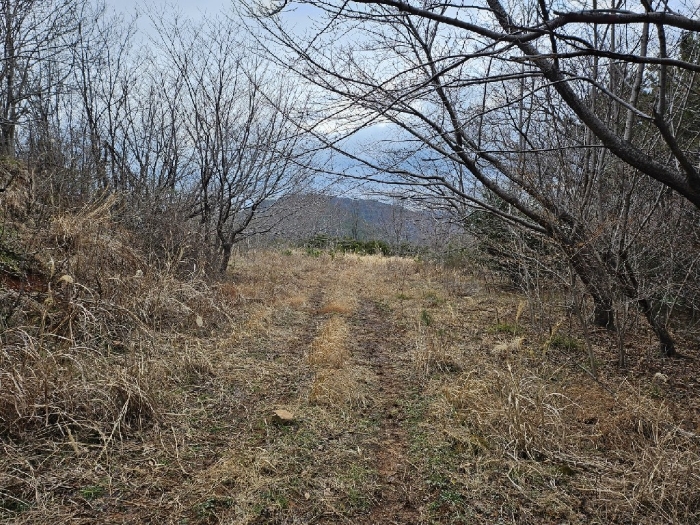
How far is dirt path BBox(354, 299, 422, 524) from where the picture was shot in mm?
2402

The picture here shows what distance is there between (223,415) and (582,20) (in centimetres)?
338

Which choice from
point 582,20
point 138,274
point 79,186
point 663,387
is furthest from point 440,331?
point 79,186

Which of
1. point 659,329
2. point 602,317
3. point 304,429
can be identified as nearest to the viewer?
point 304,429

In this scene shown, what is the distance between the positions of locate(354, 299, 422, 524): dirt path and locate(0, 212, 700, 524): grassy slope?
1 centimetres

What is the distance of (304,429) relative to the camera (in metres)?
3.17

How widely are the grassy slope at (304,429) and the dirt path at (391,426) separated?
1cm

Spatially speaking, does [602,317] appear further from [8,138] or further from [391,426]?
[8,138]

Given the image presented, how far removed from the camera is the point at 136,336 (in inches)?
164

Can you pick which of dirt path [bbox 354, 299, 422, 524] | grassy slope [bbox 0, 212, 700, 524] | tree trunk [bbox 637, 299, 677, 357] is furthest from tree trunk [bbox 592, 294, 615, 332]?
dirt path [bbox 354, 299, 422, 524]

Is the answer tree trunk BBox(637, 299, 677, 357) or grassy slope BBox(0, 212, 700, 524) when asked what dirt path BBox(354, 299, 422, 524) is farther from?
tree trunk BBox(637, 299, 677, 357)

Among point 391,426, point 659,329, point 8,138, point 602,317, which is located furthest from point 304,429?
point 8,138

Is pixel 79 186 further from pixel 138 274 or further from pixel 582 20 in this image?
pixel 582 20

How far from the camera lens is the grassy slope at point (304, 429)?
233 centimetres

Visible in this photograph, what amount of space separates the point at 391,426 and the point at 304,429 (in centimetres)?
67
